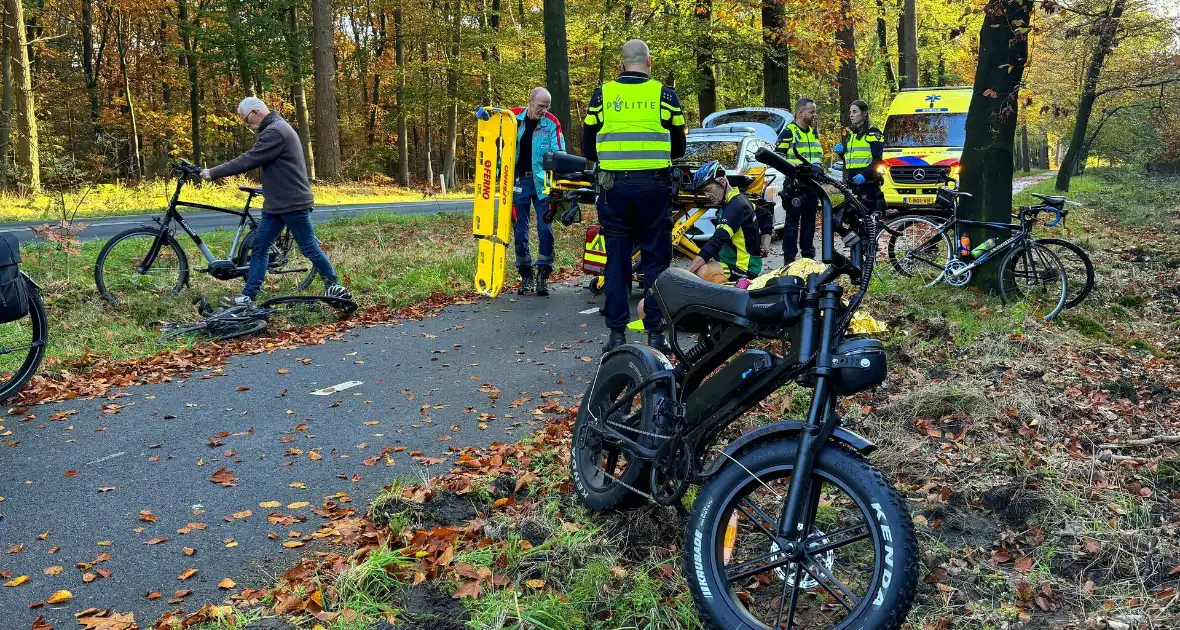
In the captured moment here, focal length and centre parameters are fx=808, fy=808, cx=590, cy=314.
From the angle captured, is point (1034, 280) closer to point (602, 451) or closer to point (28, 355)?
Answer: point (602, 451)

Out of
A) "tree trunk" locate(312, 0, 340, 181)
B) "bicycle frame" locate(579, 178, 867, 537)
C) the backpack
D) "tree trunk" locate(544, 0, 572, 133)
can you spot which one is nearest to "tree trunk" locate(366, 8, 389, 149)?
"tree trunk" locate(312, 0, 340, 181)

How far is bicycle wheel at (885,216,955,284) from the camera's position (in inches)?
366

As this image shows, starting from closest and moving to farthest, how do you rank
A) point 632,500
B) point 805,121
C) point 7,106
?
point 632,500 < point 805,121 < point 7,106

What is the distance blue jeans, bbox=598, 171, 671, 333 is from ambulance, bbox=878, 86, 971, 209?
12.6 meters

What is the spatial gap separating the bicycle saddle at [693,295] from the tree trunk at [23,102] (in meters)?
20.1

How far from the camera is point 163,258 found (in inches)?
366

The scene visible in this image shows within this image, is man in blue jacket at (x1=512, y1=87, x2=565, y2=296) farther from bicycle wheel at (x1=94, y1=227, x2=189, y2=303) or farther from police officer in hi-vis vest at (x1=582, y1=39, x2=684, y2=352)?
bicycle wheel at (x1=94, y1=227, x2=189, y2=303)

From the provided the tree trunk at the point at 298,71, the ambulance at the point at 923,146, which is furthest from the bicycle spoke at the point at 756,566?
the tree trunk at the point at 298,71

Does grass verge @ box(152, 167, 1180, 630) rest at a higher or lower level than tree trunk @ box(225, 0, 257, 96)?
lower

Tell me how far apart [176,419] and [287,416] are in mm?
746

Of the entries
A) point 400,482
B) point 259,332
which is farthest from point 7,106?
point 400,482

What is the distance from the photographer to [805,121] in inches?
405

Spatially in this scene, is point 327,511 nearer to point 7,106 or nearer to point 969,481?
point 969,481

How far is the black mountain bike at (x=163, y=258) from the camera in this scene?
8.93 meters
